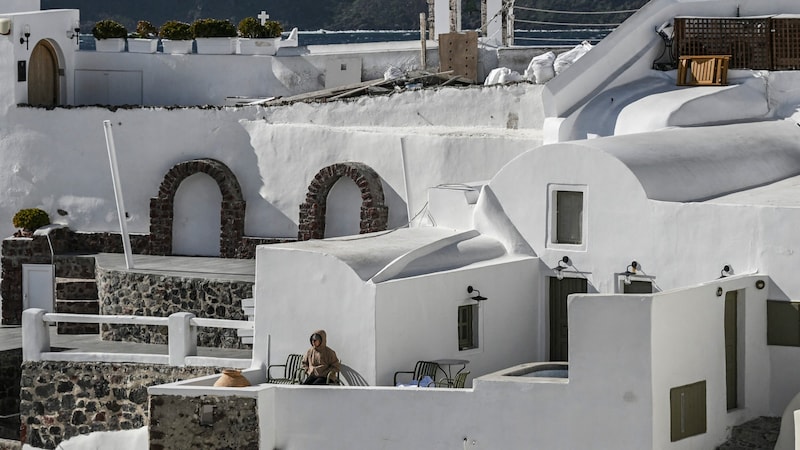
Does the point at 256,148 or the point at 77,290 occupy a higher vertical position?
the point at 256,148

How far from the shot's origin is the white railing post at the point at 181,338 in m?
31.8

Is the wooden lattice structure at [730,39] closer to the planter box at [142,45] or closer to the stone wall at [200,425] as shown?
the stone wall at [200,425]

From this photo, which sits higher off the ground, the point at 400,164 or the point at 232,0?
the point at 232,0

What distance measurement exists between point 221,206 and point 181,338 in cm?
668

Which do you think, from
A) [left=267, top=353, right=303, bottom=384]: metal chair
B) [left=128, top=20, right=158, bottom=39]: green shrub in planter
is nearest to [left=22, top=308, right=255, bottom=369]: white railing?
[left=267, top=353, right=303, bottom=384]: metal chair

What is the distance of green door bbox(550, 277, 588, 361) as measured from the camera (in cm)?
3020

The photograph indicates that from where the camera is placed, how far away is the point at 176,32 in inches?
1604

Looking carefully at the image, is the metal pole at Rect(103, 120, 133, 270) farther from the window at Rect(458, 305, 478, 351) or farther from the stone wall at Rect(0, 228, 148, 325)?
the window at Rect(458, 305, 478, 351)

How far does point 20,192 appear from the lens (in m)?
39.2

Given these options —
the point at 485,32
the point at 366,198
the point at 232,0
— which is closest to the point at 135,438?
the point at 366,198

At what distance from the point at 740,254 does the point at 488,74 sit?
12307 mm

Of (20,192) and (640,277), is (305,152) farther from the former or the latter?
(640,277)

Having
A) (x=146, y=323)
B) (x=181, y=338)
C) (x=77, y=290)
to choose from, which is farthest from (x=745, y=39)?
(x=77, y=290)

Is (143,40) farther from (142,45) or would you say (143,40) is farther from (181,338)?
(181,338)
